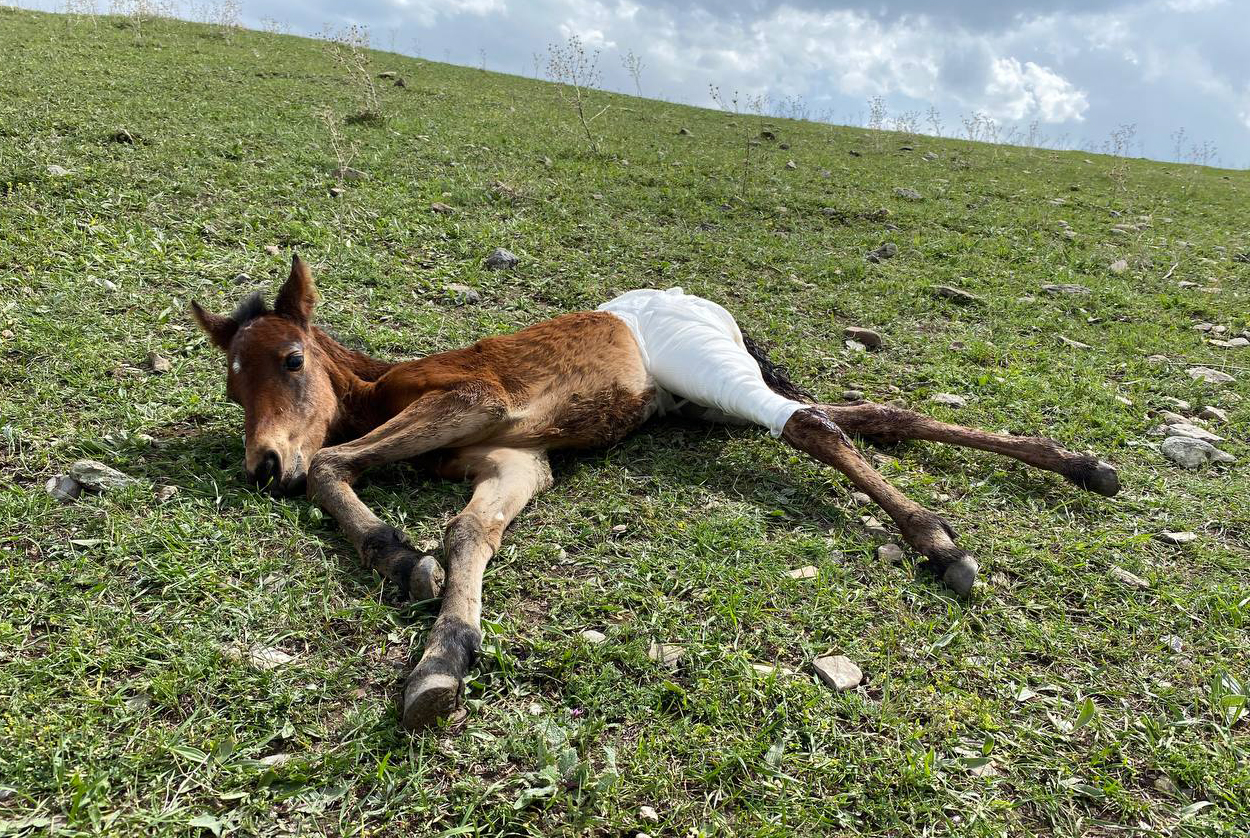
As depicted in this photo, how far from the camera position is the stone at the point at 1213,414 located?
19.3ft

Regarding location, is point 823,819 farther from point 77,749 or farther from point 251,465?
point 251,465

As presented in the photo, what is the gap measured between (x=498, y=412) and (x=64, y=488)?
7.50 ft

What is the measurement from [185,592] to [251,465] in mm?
925

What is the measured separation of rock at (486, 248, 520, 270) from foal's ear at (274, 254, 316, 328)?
10.7 feet

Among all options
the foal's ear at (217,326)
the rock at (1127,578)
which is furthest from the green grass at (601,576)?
the foal's ear at (217,326)

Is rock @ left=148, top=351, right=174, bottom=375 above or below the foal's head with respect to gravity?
below

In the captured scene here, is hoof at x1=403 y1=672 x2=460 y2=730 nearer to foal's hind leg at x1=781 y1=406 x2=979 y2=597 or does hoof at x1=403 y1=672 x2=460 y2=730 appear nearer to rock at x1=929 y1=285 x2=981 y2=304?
foal's hind leg at x1=781 y1=406 x2=979 y2=597

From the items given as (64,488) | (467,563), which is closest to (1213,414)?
(467,563)

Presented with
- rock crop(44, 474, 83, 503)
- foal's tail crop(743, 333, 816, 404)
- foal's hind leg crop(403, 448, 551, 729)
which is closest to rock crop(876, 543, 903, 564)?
foal's tail crop(743, 333, 816, 404)

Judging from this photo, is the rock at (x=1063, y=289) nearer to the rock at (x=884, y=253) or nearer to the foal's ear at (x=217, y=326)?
the rock at (x=884, y=253)

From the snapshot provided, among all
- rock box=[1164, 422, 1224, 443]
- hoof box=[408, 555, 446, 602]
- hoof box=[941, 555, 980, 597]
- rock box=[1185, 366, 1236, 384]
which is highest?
rock box=[1185, 366, 1236, 384]

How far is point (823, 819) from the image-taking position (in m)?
2.46

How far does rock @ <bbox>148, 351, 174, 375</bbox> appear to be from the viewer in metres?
5.43

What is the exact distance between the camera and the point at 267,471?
4.09 metres
